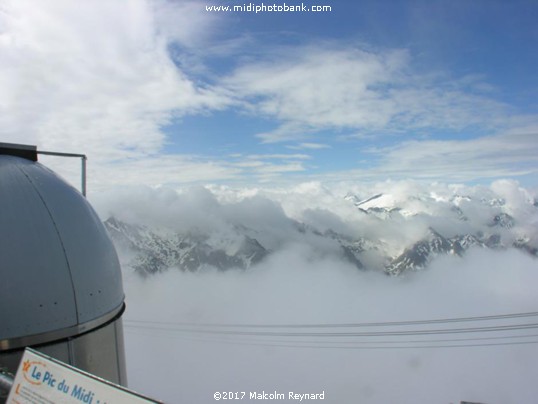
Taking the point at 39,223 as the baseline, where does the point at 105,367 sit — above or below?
below

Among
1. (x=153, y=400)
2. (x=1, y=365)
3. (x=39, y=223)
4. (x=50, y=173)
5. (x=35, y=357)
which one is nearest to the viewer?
(x=153, y=400)

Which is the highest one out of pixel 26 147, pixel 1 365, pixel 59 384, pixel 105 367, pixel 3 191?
pixel 26 147

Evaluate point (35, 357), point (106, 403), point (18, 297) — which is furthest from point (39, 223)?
point (106, 403)

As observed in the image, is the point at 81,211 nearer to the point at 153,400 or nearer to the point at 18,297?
Answer: the point at 18,297

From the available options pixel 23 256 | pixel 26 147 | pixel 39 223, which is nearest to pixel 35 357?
pixel 23 256

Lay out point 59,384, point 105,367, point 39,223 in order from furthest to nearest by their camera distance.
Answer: point 105,367 < point 39,223 < point 59,384

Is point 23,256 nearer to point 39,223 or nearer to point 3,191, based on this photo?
point 39,223

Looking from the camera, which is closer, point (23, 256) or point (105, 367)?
point (23, 256)
